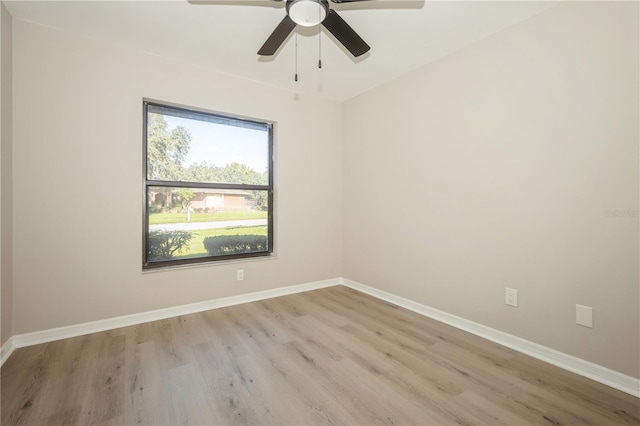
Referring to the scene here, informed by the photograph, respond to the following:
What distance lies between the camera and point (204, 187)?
301cm

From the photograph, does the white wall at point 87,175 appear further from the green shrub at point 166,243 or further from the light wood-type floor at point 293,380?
the light wood-type floor at point 293,380

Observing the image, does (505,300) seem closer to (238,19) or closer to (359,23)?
(359,23)

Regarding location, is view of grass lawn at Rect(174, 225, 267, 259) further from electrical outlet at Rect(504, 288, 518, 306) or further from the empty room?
electrical outlet at Rect(504, 288, 518, 306)

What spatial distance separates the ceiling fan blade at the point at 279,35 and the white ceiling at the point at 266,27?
11cm

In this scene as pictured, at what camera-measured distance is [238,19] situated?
2170mm

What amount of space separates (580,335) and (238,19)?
3.34 meters

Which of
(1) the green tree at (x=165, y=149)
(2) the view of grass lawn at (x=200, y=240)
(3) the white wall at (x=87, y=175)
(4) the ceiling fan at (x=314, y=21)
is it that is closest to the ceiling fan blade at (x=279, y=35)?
(4) the ceiling fan at (x=314, y=21)

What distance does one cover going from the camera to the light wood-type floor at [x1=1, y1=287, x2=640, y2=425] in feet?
Answer: 4.86

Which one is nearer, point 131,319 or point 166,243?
point 131,319

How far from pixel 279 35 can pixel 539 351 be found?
2.94m

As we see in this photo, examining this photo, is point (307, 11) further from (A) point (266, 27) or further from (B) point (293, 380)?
(B) point (293, 380)

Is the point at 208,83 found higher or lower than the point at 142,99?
higher

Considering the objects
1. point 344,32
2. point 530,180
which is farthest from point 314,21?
point 530,180

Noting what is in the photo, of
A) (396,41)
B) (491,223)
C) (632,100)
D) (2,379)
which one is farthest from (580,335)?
(2,379)
